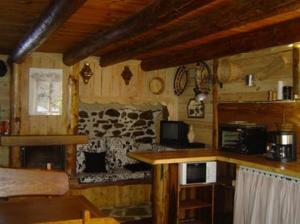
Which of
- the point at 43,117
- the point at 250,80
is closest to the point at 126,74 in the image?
the point at 43,117

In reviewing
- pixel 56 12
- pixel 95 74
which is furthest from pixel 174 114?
pixel 56 12

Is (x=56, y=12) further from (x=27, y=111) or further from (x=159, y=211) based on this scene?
(x=27, y=111)

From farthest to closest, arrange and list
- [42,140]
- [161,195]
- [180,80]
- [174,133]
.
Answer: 1. [180,80]
2. [174,133]
3. [42,140]
4. [161,195]

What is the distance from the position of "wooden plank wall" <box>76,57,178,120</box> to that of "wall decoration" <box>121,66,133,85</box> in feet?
0.17

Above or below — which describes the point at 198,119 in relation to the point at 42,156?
above

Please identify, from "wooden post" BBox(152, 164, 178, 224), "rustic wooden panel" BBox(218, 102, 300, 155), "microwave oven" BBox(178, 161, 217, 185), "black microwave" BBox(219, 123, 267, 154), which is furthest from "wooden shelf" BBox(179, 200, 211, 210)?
"rustic wooden panel" BBox(218, 102, 300, 155)

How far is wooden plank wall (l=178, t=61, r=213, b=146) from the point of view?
5.55 meters

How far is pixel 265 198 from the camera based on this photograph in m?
3.54

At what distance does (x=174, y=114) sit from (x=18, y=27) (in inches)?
135

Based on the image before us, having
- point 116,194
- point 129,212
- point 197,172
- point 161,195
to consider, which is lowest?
point 129,212

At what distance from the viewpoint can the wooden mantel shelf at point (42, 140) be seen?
530 cm

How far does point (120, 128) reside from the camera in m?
6.51

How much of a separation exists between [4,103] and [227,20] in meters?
4.19

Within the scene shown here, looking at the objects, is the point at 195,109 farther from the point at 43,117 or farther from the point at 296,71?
the point at 43,117
